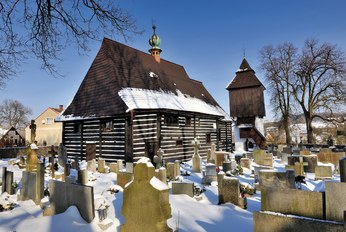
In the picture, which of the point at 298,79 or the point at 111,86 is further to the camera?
the point at 298,79

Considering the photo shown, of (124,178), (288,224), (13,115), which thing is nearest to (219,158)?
(124,178)

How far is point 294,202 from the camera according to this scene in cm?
482

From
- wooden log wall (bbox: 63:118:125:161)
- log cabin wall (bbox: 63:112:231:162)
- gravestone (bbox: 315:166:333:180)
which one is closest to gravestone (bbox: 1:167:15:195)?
log cabin wall (bbox: 63:112:231:162)

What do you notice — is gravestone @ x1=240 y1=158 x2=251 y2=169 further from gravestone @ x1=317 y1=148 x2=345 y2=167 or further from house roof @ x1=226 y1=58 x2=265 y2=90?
house roof @ x1=226 y1=58 x2=265 y2=90

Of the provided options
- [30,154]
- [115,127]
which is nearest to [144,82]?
[115,127]

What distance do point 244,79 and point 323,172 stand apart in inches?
918

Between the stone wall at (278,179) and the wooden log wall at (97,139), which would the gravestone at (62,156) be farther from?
the stone wall at (278,179)

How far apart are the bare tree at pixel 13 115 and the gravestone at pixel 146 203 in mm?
67886

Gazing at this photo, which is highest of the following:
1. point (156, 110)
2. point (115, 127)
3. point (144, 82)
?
point (144, 82)

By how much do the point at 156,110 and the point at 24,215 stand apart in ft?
31.7

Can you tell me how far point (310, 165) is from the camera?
13406 millimetres

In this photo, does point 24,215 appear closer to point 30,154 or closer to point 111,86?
point 30,154

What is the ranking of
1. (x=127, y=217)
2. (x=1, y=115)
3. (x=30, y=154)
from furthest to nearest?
1. (x=1, y=115)
2. (x=30, y=154)
3. (x=127, y=217)

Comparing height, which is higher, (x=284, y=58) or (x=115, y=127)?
(x=284, y=58)
